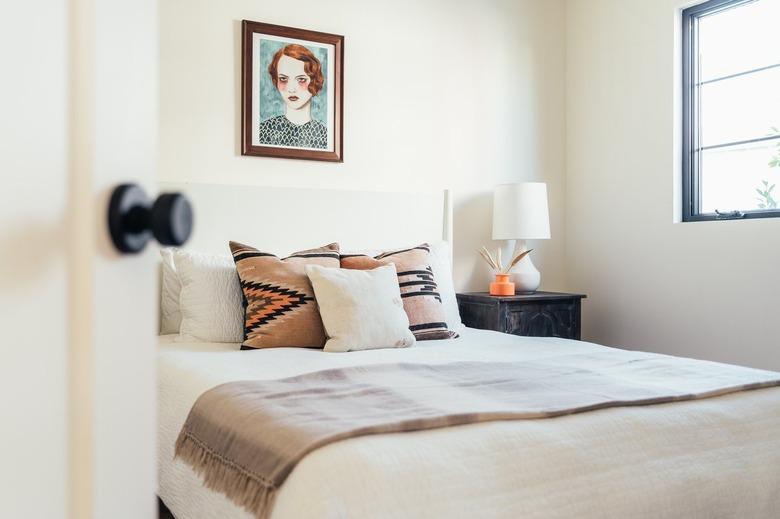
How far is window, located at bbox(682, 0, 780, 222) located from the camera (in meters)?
3.44

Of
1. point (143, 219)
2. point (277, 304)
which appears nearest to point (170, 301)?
point (277, 304)

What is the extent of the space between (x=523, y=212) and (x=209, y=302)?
6.14ft

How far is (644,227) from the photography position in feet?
13.1

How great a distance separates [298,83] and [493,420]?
249 cm

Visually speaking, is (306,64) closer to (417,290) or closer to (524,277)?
(417,290)

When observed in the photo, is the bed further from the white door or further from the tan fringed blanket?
the white door

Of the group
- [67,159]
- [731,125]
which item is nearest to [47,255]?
[67,159]

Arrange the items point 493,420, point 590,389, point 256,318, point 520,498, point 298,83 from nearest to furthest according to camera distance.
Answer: point 520,498
point 493,420
point 590,389
point 256,318
point 298,83

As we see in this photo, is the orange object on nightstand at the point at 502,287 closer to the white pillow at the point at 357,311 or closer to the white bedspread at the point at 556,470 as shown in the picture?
the white pillow at the point at 357,311

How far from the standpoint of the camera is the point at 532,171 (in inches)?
174

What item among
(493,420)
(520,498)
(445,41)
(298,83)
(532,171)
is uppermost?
(445,41)

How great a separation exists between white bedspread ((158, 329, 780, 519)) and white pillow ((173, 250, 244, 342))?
82cm

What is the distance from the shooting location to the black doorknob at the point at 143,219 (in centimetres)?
46

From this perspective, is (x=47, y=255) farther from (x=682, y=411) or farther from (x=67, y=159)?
(x=682, y=411)
